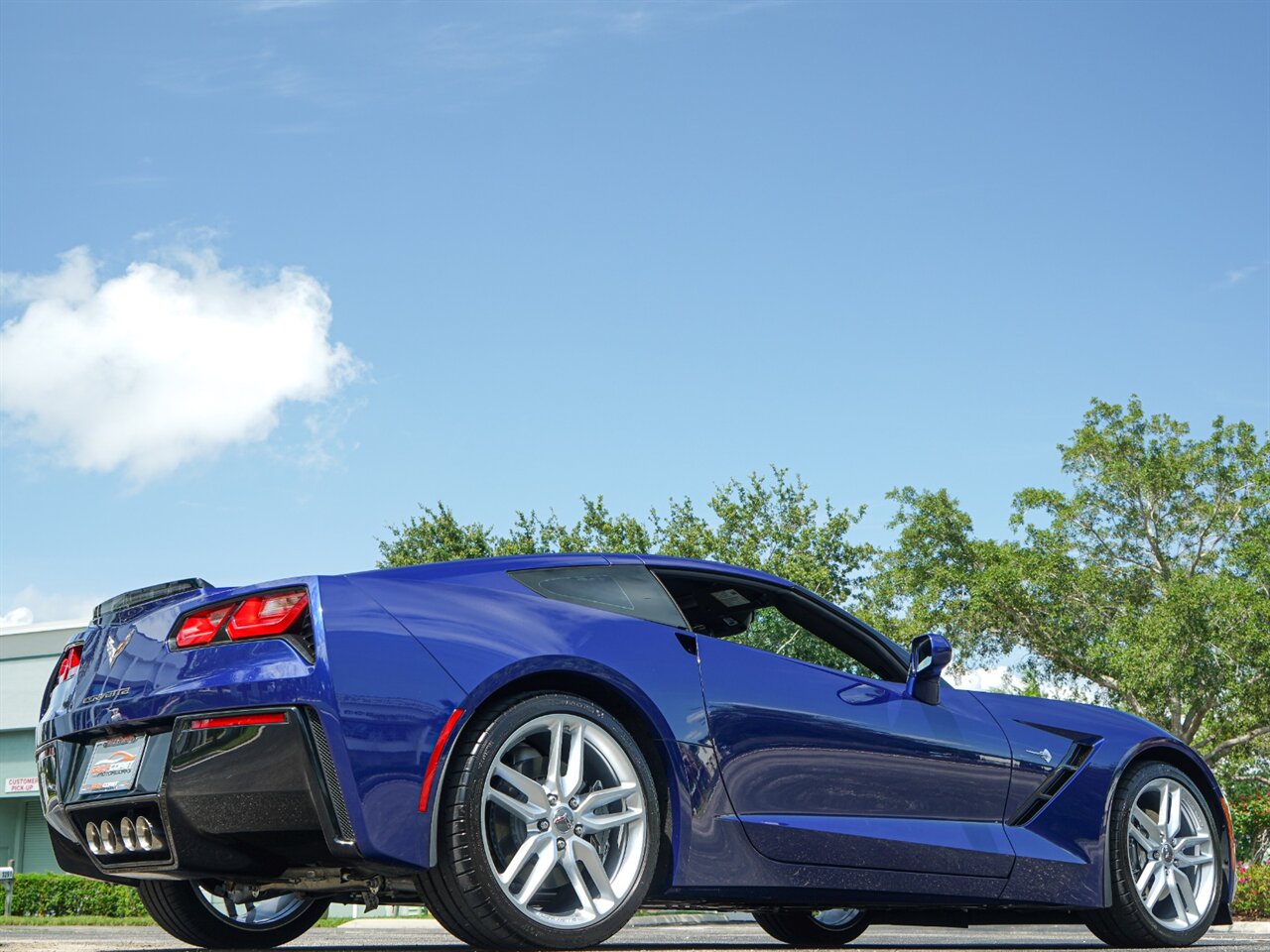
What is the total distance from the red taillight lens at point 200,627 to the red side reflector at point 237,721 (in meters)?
0.27

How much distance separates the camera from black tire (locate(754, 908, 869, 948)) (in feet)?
22.1

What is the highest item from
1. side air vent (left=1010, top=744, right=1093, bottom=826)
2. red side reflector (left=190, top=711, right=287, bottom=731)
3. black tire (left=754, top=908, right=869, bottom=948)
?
red side reflector (left=190, top=711, right=287, bottom=731)

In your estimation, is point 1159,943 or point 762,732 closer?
point 762,732

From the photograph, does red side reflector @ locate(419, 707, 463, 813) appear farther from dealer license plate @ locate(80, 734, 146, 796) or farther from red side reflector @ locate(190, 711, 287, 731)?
dealer license plate @ locate(80, 734, 146, 796)

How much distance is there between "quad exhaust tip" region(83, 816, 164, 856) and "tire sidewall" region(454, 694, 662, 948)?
0.97m

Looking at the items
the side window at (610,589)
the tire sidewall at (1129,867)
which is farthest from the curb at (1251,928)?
A: the side window at (610,589)

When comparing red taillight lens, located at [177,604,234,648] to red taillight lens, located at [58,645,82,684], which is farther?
red taillight lens, located at [58,645,82,684]

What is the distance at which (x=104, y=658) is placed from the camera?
178 inches

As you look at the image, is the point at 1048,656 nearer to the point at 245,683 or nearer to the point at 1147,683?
the point at 1147,683

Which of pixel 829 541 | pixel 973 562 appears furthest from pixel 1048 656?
pixel 829 541

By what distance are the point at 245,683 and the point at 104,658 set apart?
0.90 m

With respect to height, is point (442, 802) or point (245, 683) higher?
point (245, 683)

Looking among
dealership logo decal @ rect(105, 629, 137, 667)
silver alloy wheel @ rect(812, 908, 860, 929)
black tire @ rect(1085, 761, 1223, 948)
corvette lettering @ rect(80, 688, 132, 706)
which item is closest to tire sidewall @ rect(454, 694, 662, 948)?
corvette lettering @ rect(80, 688, 132, 706)

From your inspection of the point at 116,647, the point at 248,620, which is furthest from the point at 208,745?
the point at 116,647
